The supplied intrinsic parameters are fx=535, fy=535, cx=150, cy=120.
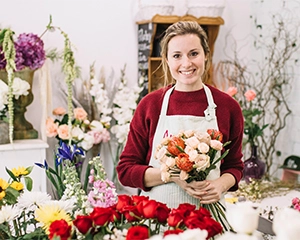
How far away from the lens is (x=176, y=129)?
6.57 feet

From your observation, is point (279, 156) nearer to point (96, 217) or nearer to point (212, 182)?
point (212, 182)

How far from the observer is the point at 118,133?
12.6ft

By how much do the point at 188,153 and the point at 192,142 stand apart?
0.04 meters

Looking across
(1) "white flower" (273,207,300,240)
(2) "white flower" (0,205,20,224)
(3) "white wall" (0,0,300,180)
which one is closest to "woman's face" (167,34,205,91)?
(2) "white flower" (0,205,20,224)

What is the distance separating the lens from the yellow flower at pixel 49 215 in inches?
54.1

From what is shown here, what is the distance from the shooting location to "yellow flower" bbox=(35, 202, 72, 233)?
137 centimetres

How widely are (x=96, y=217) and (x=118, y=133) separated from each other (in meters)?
2.65

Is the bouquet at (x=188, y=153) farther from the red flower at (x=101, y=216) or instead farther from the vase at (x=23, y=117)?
the vase at (x=23, y=117)

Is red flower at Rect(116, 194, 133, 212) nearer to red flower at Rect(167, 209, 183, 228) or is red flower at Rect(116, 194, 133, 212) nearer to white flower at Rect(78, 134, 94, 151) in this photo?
red flower at Rect(167, 209, 183, 228)

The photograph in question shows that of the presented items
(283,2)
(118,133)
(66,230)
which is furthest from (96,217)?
(283,2)

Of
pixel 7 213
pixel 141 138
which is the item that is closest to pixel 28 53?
pixel 141 138

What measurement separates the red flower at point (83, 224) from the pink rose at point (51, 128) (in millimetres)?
2429

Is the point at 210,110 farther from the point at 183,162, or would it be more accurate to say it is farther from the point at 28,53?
the point at 28,53

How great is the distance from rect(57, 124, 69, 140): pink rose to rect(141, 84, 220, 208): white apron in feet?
5.34
